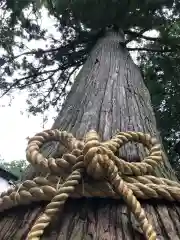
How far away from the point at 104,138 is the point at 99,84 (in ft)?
2.58

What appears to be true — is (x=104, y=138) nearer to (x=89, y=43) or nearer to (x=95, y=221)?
(x=95, y=221)

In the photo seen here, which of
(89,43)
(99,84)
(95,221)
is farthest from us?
(89,43)

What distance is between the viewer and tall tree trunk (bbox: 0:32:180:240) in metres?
1.00

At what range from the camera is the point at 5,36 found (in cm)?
560

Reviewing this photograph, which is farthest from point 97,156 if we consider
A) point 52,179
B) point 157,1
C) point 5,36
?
point 5,36

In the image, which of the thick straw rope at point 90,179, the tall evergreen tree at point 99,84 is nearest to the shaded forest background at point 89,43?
the tall evergreen tree at point 99,84

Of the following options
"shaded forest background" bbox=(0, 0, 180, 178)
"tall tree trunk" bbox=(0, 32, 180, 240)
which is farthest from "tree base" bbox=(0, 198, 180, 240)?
"shaded forest background" bbox=(0, 0, 180, 178)

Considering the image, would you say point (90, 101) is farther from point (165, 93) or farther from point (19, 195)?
point (165, 93)

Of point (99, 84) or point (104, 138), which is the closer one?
point (104, 138)

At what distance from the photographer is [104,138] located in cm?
153

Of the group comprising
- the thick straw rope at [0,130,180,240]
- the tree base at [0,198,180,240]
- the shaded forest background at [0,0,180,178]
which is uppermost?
the shaded forest background at [0,0,180,178]

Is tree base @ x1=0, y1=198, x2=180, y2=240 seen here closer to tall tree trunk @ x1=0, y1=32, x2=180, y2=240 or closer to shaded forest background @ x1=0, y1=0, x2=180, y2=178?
tall tree trunk @ x1=0, y1=32, x2=180, y2=240

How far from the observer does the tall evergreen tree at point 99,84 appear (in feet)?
3.41

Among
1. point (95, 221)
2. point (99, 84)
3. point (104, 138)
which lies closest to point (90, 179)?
point (95, 221)
